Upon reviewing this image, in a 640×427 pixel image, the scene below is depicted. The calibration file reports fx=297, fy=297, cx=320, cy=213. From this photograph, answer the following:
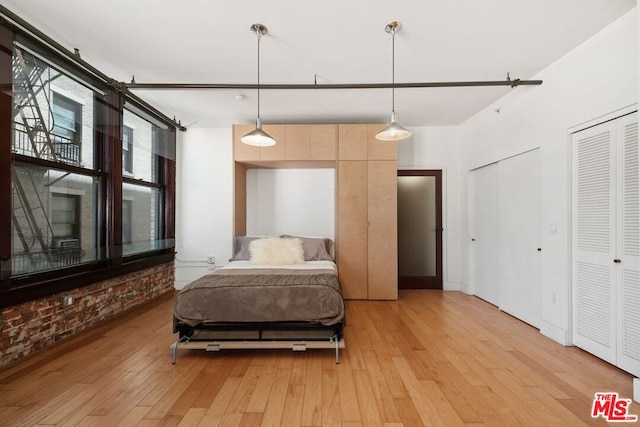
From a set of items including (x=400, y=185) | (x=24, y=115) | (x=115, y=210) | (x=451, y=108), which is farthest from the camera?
(x=400, y=185)

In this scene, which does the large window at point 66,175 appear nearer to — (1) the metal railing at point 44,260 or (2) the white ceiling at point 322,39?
(1) the metal railing at point 44,260

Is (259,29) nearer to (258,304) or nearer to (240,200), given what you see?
(258,304)

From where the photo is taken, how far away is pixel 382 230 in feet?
14.1

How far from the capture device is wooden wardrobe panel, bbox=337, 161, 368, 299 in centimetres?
430

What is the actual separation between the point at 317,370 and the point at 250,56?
2854 mm

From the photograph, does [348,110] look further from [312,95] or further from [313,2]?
[313,2]

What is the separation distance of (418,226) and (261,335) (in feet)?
10.8

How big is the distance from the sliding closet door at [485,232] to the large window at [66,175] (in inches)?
187

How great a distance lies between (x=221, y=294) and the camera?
254 centimetres

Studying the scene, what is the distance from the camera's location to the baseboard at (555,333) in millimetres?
2777

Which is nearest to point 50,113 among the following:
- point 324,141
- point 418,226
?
point 324,141

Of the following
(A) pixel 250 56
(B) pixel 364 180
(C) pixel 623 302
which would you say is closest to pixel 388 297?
(B) pixel 364 180

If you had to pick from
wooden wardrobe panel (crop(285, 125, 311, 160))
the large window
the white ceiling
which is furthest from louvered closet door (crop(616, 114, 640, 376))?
the large window

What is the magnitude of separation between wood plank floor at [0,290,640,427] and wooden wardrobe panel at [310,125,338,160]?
2.44 m
